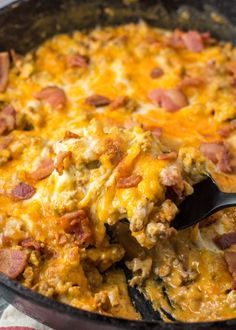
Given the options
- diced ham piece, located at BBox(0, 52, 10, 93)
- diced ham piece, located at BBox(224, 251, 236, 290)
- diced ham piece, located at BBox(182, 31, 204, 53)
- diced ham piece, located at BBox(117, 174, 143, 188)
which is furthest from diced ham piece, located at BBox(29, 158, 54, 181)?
diced ham piece, located at BBox(182, 31, 204, 53)

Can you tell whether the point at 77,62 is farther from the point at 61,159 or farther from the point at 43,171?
the point at 61,159

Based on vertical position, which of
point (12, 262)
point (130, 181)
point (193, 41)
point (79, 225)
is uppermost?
point (130, 181)

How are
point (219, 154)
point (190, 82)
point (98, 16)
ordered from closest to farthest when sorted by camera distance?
point (219, 154), point (190, 82), point (98, 16)

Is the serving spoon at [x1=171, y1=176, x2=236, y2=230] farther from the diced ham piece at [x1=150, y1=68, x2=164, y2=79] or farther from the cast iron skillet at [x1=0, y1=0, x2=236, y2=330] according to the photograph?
the cast iron skillet at [x1=0, y1=0, x2=236, y2=330]

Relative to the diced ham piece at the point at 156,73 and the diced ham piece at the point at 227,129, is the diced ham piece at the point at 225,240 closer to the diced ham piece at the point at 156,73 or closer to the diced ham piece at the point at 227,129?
the diced ham piece at the point at 227,129

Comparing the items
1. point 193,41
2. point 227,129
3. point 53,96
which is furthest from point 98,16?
point 227,129

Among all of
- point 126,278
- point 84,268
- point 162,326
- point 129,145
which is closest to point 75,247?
point 84,268

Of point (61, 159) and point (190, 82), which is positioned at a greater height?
point (61, 159)

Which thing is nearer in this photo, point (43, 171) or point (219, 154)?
point (43, 171)
